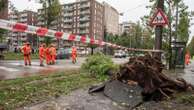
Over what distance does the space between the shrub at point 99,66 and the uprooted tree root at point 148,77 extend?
2.97 meters

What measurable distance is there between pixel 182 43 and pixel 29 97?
17.2 m

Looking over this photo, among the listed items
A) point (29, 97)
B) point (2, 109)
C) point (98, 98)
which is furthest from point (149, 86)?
point (2, 109)

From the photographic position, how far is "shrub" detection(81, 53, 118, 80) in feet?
36.2

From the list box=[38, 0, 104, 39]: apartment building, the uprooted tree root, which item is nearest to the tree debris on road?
the uprooted tree root

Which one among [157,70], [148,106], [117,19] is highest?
[117,19]

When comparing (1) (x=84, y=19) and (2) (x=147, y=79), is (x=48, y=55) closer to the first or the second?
(2) (x=147, y=79)

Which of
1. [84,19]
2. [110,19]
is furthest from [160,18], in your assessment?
[110,19]

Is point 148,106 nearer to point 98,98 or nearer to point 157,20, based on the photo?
point 98,98

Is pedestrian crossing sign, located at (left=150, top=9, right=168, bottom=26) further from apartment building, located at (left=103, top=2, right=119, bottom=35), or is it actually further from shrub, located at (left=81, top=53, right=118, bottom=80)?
apartment building, located at (left=103, top=2, right=119, bottom=35)

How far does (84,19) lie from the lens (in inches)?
4653

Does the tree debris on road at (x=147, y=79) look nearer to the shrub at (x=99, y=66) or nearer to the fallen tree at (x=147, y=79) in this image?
the fallen tree at (x=147, y=79)

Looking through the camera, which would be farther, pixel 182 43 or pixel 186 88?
pixel 182 43

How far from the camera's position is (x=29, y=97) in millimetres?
6859

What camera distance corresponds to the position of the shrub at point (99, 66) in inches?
435
